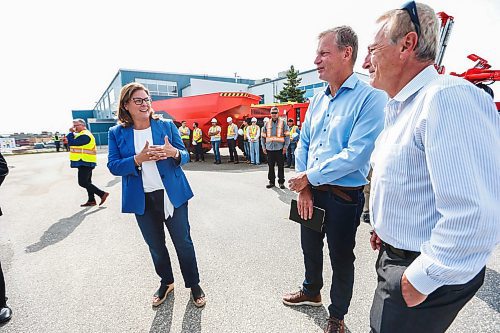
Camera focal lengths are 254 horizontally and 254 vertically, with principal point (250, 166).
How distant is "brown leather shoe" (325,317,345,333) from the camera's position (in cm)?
186

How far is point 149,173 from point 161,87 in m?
32.6

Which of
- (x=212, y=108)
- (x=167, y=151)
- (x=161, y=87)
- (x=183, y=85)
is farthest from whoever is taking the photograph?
(x=183, y=85)

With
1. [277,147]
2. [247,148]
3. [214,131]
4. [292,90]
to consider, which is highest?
[292,90]

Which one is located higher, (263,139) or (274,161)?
(263,139)

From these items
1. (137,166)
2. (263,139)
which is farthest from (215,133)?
(137,166)

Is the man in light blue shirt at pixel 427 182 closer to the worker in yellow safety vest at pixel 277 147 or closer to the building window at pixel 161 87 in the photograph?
the worker in yellow safety vest at pixel 277 147

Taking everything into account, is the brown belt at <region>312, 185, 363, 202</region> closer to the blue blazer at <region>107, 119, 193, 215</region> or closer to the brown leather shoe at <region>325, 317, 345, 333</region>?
the brown leather shoe at <region>325, 317, 345, 333</region>

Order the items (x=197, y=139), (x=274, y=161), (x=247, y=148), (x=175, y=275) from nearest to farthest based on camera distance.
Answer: (x=175, y=275) < (x=274, y=161) < (x=247, y=148) < (x=197, y=139)

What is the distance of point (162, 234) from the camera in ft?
7.61

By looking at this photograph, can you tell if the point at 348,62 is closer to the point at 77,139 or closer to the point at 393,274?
the point at 393,274

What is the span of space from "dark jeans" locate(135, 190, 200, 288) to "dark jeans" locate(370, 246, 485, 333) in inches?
62.1

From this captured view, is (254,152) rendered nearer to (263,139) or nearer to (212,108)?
(263,139)

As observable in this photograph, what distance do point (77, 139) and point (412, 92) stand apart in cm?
571

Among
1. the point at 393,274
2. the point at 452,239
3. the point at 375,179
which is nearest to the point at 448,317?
the point at 393,274
